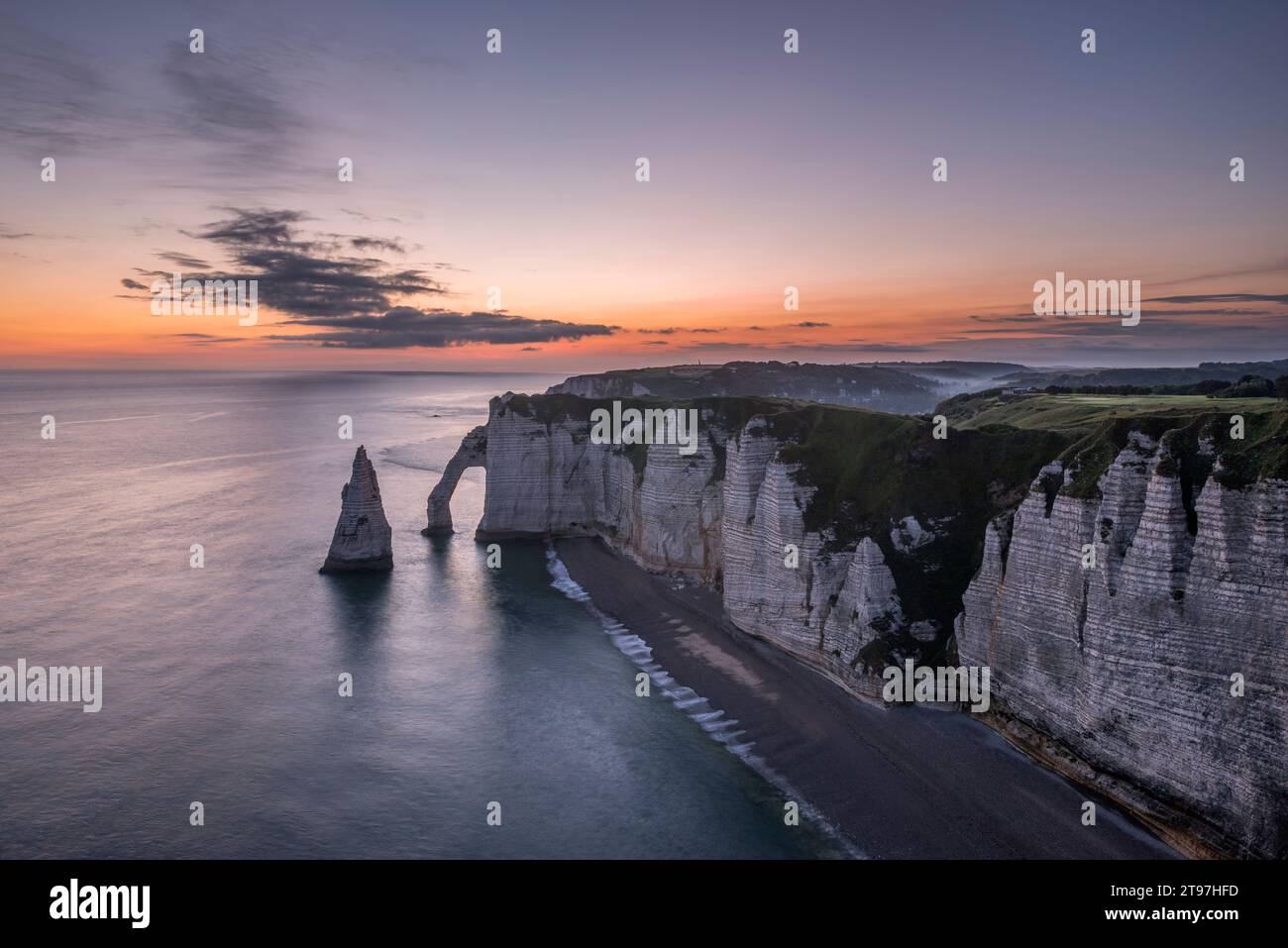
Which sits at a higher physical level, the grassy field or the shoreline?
the grassy field

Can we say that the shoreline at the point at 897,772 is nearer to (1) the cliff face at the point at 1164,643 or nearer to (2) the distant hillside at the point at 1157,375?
(1) the cliff face at the point at 1164,643

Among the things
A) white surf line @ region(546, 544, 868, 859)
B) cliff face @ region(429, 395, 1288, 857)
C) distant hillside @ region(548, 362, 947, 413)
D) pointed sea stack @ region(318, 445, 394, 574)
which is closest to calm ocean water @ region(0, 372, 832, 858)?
white surf line @ region(546, 544, 868, 859)

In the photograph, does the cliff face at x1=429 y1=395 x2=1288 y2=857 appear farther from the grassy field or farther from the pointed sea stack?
the pointed sea stack

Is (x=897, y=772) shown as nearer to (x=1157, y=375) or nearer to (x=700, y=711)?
(x=700, y=711)
